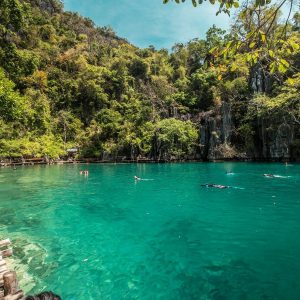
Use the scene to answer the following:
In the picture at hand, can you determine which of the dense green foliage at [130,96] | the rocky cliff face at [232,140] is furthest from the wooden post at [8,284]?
the rocky cliff face at [232,140]

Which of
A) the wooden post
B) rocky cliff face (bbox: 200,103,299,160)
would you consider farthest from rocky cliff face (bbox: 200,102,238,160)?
the wooden post

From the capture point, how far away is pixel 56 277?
7.64m

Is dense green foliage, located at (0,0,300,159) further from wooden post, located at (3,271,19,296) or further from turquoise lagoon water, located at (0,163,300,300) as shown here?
wooden post, located at (3,271,19,296)

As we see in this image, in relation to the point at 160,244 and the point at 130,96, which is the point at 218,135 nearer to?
the point at 130,96

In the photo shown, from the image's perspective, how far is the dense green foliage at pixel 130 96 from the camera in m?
49.5

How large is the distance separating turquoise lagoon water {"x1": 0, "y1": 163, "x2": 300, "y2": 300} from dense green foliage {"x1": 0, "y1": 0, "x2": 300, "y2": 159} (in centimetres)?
2663

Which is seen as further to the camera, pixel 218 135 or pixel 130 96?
pixel 130 96

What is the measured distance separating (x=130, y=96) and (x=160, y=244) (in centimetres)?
5895

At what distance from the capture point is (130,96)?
2625 inches

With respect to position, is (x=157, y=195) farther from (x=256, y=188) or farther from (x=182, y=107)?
(x=182, y=107)

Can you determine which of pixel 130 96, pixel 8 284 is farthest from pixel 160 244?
pixel 130 96

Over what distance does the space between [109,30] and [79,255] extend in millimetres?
94636

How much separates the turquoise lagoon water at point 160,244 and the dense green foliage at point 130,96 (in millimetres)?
26632

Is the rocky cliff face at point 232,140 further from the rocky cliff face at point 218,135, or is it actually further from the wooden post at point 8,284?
the wooden post at point 8,284
